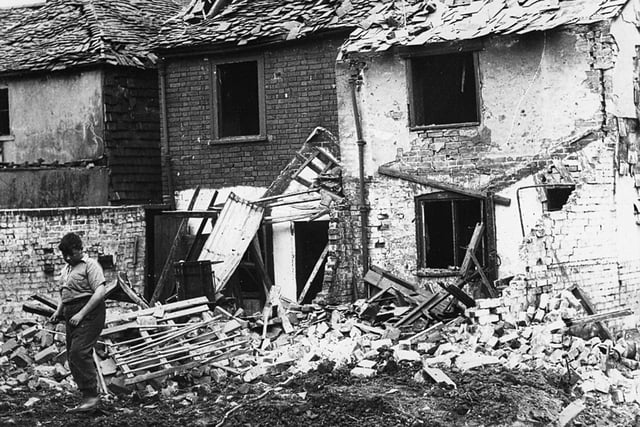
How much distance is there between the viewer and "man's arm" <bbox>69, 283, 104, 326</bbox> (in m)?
11.2

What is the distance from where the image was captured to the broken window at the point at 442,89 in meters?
18.1

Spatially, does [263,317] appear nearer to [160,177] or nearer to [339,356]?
[339,356]

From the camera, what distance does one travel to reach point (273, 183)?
66.7 ft

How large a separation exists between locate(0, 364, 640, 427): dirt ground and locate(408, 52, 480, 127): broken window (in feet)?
20.6

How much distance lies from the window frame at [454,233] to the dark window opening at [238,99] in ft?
16.4

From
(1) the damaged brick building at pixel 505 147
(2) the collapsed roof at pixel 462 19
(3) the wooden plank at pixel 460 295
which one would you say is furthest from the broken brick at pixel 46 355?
(2) the collapsed roof at pixel 462 19

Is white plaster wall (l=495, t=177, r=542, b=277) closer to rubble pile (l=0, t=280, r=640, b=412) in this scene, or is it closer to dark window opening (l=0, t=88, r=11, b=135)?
rubble pile (l=0, t=280, r=640, b=412)

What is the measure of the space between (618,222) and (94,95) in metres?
10.4

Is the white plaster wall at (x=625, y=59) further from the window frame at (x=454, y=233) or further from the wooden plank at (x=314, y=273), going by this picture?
the wooden plank at (x=314, y=273)

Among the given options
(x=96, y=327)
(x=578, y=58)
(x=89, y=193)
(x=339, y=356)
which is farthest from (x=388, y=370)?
(x=89, y=193)

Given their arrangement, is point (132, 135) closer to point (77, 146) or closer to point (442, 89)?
point (77, 146)

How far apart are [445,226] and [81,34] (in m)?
8.74

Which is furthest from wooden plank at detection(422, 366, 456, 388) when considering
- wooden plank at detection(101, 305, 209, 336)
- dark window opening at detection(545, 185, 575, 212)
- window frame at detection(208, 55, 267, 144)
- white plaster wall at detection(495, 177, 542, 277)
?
window frame at detection(208, 55, 267, 144)

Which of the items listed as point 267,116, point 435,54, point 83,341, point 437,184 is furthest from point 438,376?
point 267,116
